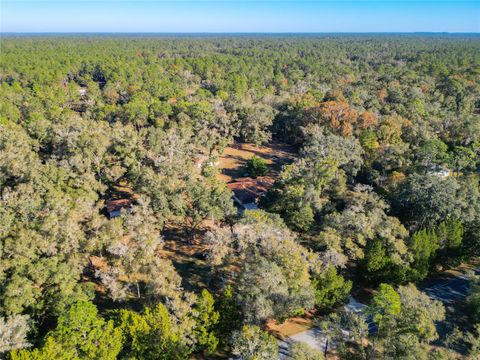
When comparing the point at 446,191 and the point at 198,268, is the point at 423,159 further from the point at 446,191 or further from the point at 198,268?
the point at 198,268

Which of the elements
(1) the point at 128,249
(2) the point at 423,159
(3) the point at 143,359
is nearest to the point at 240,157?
(2) the point at 423,159

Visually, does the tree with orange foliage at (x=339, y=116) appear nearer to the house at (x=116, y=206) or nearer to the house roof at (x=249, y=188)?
the house roof at (x=249, y=188)

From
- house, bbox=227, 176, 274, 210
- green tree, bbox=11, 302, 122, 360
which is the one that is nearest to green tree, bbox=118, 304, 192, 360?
green tree, bbox=11, 302, 122, 360

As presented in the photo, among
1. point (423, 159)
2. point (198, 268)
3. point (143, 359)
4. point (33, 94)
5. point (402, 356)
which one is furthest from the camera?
point (33, 94)

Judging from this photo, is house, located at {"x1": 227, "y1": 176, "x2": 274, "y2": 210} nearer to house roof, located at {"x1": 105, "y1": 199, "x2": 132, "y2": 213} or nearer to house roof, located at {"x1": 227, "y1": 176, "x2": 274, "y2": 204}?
house roof, located at {"x1": 227, "y1": 176, "x2": 274, "y2": 204}

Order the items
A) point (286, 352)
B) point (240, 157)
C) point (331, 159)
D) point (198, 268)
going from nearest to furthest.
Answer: point (286, 352) < point (198, 268) < point (331, 159) < point (240, 157)

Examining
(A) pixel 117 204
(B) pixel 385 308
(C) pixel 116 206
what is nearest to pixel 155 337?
(B) pixel 385 308
